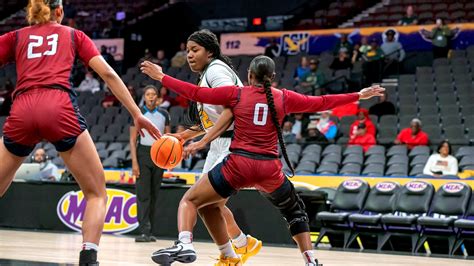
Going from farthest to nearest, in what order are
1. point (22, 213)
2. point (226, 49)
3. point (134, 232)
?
point (226, 49), point (22, 213), point (134, 232)

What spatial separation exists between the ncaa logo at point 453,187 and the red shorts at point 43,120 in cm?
745

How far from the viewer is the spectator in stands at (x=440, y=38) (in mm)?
19203

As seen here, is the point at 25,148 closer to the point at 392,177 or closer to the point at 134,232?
the point at 134,232

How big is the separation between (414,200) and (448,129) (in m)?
4.10

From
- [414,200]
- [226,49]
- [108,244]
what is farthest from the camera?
[226,49]

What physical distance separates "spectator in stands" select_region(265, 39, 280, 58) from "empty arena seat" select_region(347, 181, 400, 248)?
33.2 ft

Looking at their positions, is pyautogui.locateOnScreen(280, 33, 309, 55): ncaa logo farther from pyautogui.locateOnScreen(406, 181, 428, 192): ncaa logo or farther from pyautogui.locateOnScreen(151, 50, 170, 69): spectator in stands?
pyautogui.locateOnScreen(406, 181, 428, 192): ncaa logo

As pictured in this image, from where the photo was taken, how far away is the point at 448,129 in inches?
621

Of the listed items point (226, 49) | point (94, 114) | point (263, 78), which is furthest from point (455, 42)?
point (263, 78)

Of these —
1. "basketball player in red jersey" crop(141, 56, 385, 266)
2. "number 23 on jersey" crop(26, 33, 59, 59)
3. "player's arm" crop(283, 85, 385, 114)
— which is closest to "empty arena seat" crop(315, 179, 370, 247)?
"player's arm" crop(283, 85, 385, 114)

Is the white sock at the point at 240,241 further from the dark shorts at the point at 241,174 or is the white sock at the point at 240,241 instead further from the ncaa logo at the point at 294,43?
the ncaa logo at the point at 294,43

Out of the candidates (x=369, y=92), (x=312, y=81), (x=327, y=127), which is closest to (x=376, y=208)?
(x=327, y=127)

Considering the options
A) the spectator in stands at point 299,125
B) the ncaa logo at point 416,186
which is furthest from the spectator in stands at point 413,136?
the ncaa logo at point 416,186

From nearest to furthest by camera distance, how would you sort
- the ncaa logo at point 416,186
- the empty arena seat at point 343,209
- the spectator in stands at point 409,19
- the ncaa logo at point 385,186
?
the empty arena seat at point 343,209
the ncaa logo at point 416,186
the ncaa logo at point 385,186
the spectator in stands at point 409,19
